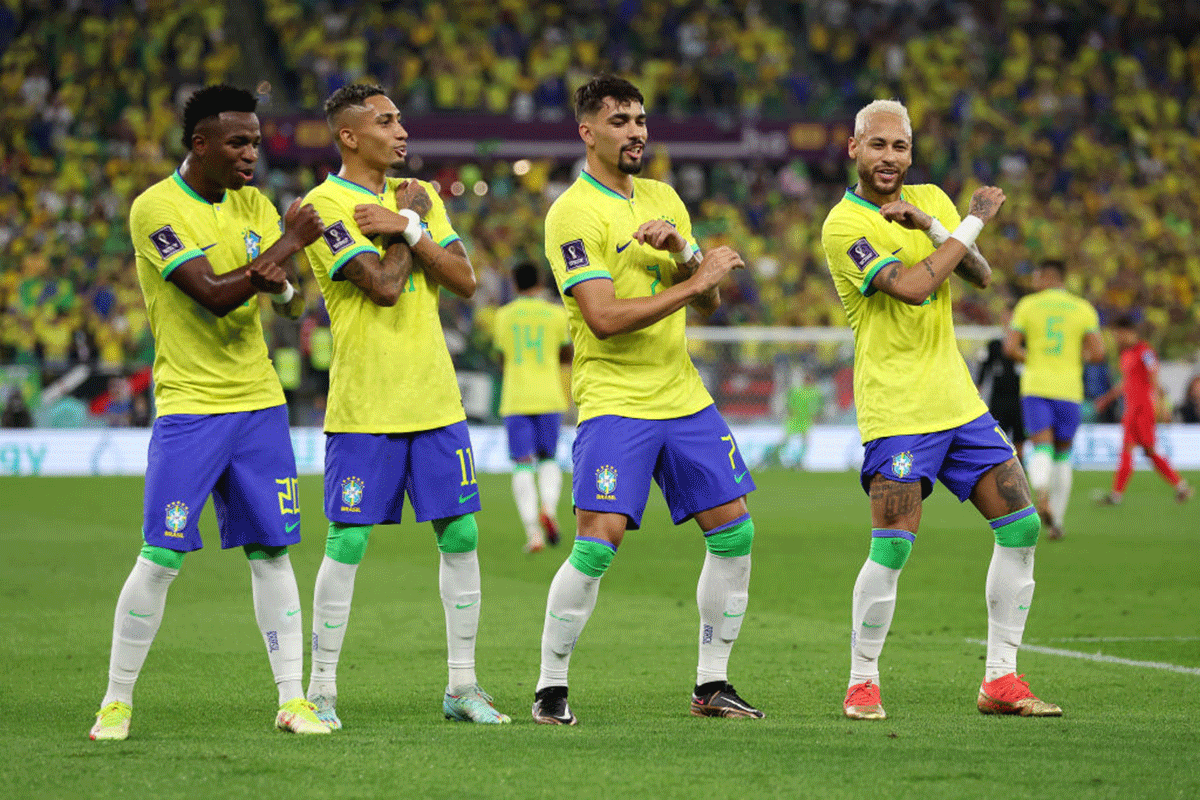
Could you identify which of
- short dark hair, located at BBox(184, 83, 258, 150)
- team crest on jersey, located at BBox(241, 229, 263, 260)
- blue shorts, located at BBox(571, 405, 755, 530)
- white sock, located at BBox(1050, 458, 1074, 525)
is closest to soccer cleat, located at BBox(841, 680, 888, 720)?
blue shorts, located at BBox(571, 405, 755, 530)

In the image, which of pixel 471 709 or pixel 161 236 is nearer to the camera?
pixel 161 236

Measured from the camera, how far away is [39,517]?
15.0 meters

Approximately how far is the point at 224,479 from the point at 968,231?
283cm

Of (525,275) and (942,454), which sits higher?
(525,275)

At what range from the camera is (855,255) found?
5.68 meters

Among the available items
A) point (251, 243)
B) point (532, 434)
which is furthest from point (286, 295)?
point (532, 434)

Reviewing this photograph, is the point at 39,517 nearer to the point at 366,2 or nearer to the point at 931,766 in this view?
the point at 931,766

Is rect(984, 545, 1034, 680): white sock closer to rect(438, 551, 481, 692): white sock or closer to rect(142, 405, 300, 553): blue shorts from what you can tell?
rect(438, 551, 481, 692): white sock

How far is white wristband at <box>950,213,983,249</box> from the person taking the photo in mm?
5602

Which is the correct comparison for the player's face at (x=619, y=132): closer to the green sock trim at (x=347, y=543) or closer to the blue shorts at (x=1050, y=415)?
the green sock trim at (x=347, y=543)

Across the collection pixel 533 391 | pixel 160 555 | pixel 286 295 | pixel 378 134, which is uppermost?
pixel 378 134

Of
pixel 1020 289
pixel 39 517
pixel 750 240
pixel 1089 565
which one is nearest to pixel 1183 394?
pixel 1020 289

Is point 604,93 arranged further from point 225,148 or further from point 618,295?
point 225,148

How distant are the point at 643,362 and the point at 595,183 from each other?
0.69 m
